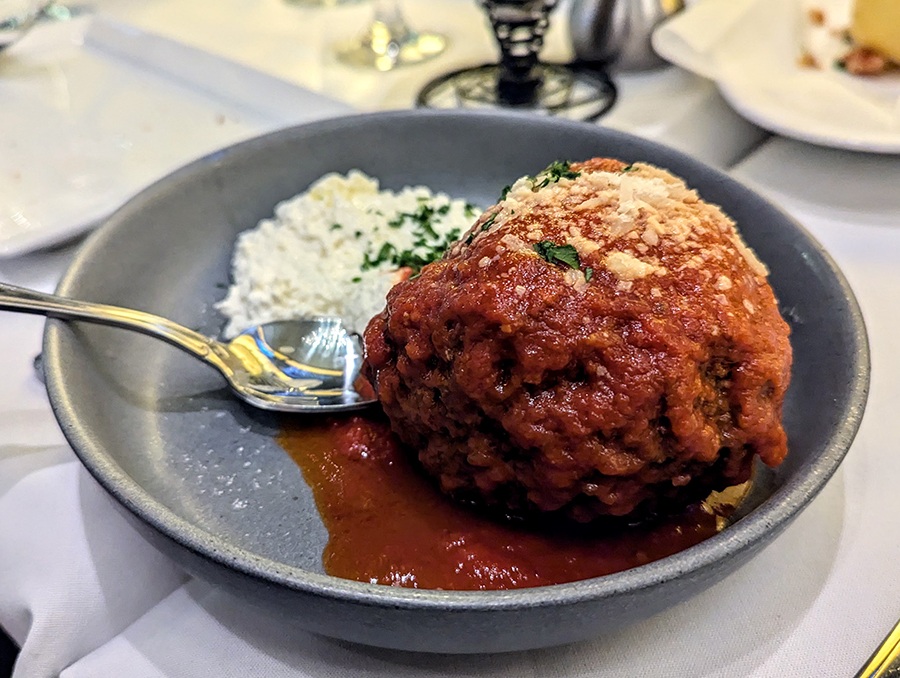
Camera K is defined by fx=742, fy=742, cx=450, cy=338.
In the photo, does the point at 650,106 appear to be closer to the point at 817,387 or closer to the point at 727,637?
the point at 817,387

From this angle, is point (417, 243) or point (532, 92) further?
point (532, 92)

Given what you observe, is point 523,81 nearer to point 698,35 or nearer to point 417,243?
point 698,35

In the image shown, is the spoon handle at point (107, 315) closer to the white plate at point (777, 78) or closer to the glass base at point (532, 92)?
the glass base at point (532, 92)

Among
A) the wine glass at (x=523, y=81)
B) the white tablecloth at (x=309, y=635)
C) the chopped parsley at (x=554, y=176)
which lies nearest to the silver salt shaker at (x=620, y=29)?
the wine glass at (x=523, y=81)

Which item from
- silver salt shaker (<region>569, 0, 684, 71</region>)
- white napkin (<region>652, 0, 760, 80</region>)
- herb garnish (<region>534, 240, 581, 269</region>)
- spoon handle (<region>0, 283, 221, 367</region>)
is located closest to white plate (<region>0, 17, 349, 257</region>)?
spoon handle (<region>0, 283, 221, 367</region>)

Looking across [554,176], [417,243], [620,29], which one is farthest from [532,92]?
[554,176]

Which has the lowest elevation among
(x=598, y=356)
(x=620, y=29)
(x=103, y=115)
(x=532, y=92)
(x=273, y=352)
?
(x=103, y=115)
